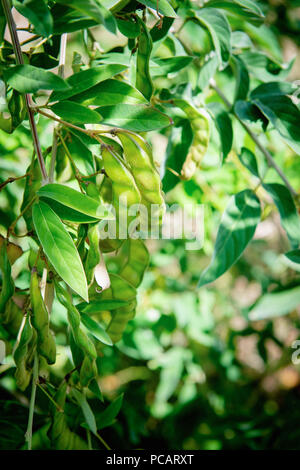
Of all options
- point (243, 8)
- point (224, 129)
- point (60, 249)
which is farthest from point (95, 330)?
point (243, 8)

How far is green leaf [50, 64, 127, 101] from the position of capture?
415 mm

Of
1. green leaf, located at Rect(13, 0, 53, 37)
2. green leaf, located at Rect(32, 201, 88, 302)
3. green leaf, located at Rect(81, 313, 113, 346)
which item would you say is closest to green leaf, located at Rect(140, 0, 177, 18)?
green leaf, located at Rect(13, 0, 53, 37)

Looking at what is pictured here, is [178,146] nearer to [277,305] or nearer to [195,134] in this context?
[195,134]

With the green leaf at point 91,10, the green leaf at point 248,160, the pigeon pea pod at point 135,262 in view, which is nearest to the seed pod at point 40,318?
the pigeon pea pod at point 135,262

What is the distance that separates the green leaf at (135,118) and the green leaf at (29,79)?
0.25 ft

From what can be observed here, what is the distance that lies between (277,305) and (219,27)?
0.40m

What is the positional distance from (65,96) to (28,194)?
0.13 m

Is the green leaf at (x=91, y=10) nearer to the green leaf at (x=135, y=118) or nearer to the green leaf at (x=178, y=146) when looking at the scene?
the green leaf at (x=135, y=118)

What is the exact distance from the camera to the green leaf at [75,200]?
37cm

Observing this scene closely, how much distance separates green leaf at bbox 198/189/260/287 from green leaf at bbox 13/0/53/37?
12.9 inches

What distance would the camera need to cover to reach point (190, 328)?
3.46 ft

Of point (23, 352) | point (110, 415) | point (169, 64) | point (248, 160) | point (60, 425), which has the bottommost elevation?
point (110, 415)

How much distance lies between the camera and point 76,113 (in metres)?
0.40

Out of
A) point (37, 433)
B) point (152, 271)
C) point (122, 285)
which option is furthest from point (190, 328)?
point (122, 285)
